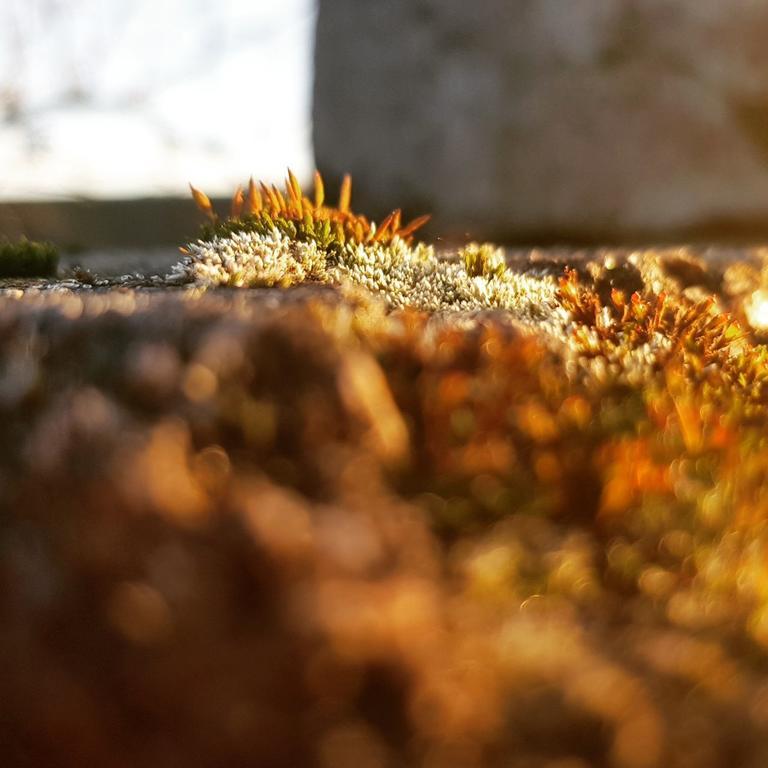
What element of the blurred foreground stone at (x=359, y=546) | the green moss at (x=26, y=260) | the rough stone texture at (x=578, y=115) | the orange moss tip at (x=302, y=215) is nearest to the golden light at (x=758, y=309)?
the orange moss tip at (x=302, y=215)

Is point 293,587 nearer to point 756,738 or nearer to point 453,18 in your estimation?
point 756,738

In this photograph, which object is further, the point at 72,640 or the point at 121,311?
the point at 121,311

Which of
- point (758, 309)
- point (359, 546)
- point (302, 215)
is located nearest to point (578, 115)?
point (758, 309)

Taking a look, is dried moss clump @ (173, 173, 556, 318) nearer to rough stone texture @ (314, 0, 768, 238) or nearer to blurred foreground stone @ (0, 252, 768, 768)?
blurred foreground stone @ (0, 252, 768, 768)

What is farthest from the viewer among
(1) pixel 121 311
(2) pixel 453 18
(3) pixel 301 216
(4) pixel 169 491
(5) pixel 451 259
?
(2) pixel 453 18

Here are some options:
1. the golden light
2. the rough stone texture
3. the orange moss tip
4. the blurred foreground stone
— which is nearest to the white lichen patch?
the orange moss tip

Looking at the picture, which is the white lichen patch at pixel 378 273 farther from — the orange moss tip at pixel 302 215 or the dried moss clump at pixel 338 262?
the orange moss tip at pixel 302 215

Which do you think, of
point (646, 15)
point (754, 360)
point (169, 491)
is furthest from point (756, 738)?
point (646, 15)

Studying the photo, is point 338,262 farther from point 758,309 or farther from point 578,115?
point 578,115
